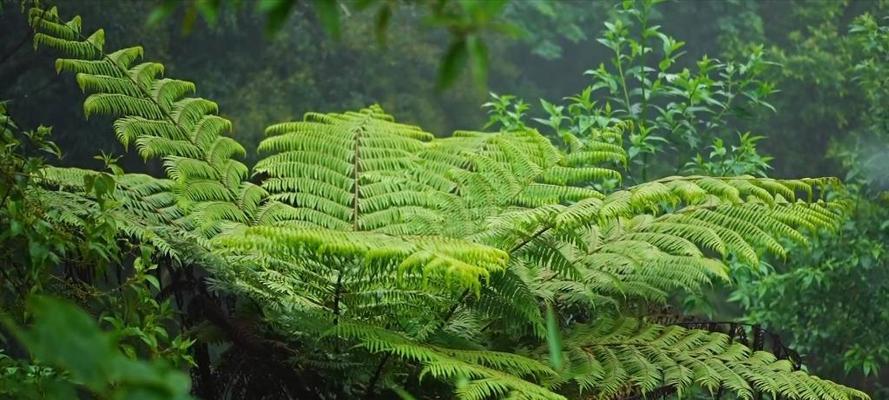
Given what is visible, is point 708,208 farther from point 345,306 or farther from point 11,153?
point 11,153

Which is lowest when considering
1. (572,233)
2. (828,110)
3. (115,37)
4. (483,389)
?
(828,110)

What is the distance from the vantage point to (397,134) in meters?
3.16

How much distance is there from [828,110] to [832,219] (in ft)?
29.9

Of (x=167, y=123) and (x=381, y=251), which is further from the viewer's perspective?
(x=167, y=123)

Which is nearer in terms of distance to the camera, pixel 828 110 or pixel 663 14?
pixel 828 110

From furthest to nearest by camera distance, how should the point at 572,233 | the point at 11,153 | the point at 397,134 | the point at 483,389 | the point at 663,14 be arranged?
the point at 663,14 < the point at 397,134 < the point at 572,233 < the point at 483,389 < the point at 11,153

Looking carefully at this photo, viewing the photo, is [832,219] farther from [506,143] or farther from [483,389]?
[483,389]

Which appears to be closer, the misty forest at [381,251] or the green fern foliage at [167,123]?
the misty forest at [381,251]

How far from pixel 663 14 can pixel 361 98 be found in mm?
5295

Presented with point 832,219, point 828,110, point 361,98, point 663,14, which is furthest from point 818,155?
point 832,219

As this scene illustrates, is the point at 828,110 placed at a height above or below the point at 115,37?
below

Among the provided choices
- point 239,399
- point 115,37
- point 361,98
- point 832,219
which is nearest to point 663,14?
point 361,98

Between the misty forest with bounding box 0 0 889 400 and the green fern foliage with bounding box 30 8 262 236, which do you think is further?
the green fern foliage with bounding box 30 8 262 236

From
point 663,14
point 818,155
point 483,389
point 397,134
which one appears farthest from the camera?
point 663,14
